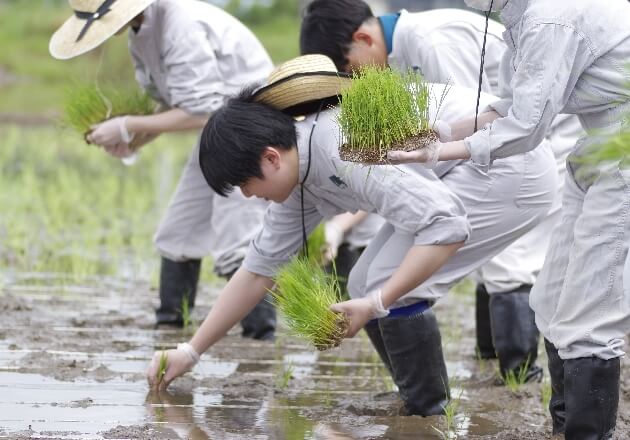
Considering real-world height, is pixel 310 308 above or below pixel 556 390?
above

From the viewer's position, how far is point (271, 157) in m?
3.64

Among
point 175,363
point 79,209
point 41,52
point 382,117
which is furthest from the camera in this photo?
point 41,52

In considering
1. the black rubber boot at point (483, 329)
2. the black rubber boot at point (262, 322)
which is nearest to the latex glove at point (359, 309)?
the black rubber boot at point (483, 329)

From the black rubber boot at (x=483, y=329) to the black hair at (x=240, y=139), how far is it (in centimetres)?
167

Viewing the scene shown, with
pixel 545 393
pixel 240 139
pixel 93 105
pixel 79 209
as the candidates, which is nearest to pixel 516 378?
pixel 545 393

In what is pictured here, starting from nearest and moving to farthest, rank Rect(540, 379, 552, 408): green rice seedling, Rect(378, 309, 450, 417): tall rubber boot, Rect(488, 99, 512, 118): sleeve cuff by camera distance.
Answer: Rect(488, 99, 512, 118): sleeve cuff < Rect(378, 309, 450, 417): tall rubber boot < Rect(540, 379, 552, 408): green rice seedling

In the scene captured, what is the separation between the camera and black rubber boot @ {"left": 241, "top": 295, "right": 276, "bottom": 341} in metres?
5.27

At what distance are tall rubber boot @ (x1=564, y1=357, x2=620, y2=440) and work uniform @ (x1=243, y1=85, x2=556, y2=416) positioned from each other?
549 millimetres

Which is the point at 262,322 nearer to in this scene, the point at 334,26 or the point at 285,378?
the point at 285,378

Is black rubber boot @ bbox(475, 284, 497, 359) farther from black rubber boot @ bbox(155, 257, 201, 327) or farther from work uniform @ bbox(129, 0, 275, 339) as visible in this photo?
black rubber boot @ bbox(155, 257, 201, 327)

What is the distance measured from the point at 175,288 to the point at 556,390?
2280 millimetres

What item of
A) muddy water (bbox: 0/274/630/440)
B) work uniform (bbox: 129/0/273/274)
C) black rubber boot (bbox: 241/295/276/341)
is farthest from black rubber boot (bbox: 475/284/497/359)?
work uniform (bbox: 129/0/273/274)

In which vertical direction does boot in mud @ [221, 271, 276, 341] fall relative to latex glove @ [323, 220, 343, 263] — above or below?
below

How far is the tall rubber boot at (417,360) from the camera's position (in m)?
3.87
